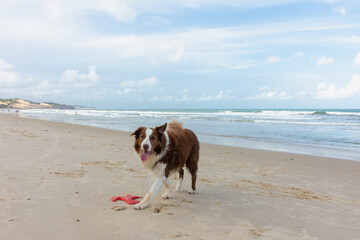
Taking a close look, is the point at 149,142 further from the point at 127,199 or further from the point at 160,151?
the point at 127,199

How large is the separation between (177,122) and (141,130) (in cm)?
153

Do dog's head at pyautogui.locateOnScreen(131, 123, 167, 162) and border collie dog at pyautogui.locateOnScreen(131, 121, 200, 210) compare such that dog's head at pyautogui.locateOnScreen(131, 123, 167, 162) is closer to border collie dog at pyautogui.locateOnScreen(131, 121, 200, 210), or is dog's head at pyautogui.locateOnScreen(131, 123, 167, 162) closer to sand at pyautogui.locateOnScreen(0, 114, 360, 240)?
border collie dog at pyautogui.locateOnScreen(131, 121, 200, 210)

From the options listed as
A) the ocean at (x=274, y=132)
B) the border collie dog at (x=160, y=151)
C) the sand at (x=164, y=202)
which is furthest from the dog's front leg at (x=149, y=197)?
the ocean at (x=274, y=132)

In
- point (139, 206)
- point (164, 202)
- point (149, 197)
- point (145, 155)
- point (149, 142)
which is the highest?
point (149, 142)

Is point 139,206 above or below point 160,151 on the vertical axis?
below

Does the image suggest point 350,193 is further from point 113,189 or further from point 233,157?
point 113,189

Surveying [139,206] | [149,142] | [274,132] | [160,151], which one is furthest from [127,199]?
[274,132]

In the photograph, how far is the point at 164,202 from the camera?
504 centimetres

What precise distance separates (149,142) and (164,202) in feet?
4.22

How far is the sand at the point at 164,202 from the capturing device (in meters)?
3.63

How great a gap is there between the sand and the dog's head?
3.08 ft

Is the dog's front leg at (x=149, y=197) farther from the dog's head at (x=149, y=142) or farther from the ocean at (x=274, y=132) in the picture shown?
the ocean at (x=274, y=132)

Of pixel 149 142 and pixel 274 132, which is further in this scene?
pixel 274 132

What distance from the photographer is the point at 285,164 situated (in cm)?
970
